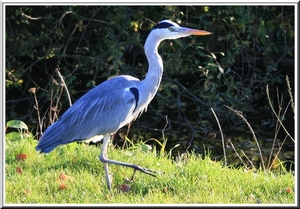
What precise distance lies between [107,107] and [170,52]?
413cm

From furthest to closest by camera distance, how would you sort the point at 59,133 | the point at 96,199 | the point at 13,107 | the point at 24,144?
1. the point at 13,107
2. the point at 24,144
3. the point at 59,133
4. the point at 96,199

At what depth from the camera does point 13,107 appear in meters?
9.89

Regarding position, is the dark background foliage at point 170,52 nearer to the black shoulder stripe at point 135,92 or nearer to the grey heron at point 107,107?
the grey heron at point 107,107

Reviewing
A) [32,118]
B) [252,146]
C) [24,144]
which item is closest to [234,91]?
[252,146]


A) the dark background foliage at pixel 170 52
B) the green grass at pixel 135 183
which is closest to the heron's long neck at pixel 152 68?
the green grass at pixel 135 183

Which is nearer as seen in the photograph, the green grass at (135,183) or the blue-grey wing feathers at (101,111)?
the green grass at (135,183)

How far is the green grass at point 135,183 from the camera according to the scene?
4574mm

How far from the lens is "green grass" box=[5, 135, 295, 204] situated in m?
4.57

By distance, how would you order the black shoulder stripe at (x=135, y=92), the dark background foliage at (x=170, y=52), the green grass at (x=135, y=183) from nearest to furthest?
the green grass at (x=135, y=183), the black shoulder stripe at (x=135, y=92), the dark background foliage at (x=170, y=52)

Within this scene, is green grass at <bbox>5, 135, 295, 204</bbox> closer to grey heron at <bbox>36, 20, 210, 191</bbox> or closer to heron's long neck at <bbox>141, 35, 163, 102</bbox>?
grey heron at <bbox>36, 20, 210, 191</bbox>

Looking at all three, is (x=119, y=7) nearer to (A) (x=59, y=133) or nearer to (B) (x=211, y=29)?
(B) (x=211, y=29)

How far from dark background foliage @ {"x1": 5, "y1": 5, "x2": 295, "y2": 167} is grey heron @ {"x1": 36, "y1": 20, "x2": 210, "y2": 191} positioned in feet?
9.38

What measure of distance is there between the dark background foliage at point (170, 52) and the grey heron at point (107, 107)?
9.38 feet

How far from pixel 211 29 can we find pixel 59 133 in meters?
4.78
